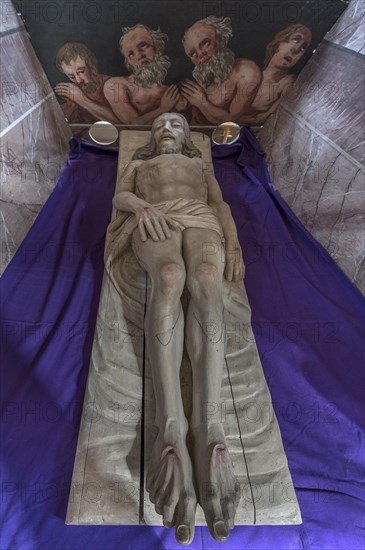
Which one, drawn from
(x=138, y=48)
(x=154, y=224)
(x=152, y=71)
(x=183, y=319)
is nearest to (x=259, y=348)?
(x=183, y=319)

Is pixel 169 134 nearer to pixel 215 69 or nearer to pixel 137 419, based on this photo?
pixel 215 69

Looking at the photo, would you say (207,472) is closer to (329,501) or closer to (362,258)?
(329,501)

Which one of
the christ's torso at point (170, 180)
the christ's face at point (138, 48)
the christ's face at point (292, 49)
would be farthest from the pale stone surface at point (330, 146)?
the christ's face at point (138, 48)

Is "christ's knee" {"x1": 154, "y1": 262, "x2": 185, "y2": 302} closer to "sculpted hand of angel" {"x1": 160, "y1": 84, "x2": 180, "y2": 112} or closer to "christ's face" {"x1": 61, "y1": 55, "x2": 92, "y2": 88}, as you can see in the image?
"sculpted hand of angel" {"x1": 160, "y1": 84, "x2": 180, "y2": 112}

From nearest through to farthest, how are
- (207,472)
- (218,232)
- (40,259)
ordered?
(207,472) < (218,232) < (40,259)

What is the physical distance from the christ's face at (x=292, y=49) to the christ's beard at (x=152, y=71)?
4.42 ft

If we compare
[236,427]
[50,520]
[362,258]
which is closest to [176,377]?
[236,427]

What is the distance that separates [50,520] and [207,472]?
955 millimetres

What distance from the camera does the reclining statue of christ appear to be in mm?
1883

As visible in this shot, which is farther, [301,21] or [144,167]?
[301,21]

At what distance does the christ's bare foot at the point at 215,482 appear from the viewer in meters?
1.82

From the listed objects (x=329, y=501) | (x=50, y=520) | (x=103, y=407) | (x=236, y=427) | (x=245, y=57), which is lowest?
(x=329, y=501)

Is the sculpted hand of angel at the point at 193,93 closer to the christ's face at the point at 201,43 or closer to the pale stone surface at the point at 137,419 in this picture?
the christ's face at the point at 201,43

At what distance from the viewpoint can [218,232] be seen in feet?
9.72
